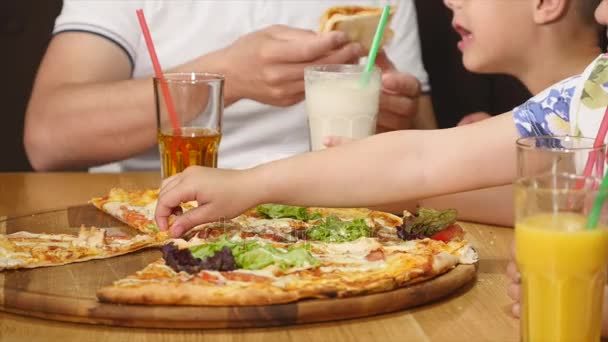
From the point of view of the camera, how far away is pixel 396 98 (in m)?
2.29

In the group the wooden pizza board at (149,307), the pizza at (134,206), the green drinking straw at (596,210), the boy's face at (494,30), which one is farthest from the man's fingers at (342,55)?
the green drinking straw at (596,210)

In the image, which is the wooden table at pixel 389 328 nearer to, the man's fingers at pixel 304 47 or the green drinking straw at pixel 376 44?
the green drinking straw at pixel 376 44

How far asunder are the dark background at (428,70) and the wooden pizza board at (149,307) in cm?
184

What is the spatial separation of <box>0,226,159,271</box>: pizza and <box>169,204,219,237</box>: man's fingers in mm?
34

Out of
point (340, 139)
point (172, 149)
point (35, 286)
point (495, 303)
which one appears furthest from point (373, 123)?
point (35, 286)

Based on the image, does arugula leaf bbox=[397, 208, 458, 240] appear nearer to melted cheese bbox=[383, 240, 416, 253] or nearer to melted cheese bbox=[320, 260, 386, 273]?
melted cheese bbox=[383, 240, 416, 253]

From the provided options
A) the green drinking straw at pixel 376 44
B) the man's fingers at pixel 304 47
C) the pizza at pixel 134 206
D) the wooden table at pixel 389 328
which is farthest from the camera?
the man's fingers at pixel 304 47

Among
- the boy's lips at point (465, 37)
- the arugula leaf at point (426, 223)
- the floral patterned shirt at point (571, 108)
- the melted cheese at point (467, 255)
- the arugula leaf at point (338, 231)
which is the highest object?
the floral patterned shirt at point (571, 108)

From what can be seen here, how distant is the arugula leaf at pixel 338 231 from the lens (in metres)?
1.45

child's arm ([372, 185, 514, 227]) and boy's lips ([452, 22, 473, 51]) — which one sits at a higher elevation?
boy's lips ([452, 22, 473, 51])

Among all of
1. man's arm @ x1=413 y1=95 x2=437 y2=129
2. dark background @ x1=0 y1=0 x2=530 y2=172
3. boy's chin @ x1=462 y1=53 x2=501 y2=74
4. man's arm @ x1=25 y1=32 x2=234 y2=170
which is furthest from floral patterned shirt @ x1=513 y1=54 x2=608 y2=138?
dark background @ x1=0 y1=0 x2=530 y2=172

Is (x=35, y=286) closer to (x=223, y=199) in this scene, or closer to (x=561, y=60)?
(x=223, y=199)

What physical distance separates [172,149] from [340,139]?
0.97 ft

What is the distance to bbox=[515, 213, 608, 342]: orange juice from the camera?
39.8 inches
